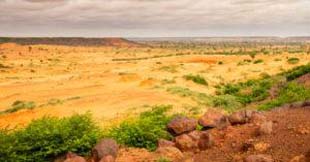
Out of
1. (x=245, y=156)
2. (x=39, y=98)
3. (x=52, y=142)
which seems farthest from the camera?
(x=39, y=98)

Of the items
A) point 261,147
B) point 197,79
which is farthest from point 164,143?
point 197,79

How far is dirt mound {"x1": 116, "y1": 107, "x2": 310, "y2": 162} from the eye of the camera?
11.7m

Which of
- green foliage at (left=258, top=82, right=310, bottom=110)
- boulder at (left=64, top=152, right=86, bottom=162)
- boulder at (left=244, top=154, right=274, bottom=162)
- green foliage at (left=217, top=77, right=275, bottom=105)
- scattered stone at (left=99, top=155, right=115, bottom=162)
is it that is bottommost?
green foliage at (left=217, top=77, right=275, bottom=105)

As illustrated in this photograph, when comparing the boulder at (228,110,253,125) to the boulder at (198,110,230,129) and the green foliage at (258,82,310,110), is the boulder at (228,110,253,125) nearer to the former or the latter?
the boulder at (198,110,230,129)

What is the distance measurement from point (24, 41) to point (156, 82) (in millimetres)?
173587

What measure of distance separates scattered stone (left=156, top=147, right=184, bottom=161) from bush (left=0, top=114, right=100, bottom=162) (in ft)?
6.53

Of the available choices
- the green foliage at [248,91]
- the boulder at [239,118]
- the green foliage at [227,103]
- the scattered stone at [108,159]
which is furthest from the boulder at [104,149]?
the green foliage at [248,91]

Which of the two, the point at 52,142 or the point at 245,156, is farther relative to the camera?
the point at 52,142

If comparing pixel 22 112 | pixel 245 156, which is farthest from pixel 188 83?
pixel 245 156

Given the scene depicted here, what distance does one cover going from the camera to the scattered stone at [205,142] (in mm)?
13045

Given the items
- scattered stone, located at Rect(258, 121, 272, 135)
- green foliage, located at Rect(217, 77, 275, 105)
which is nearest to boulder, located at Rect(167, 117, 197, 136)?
scattered stone, located at Rect(258, 121, 272, 135)

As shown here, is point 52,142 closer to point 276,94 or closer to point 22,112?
point 22,112

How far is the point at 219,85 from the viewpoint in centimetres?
3831

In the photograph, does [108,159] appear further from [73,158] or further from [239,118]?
[239,118]
